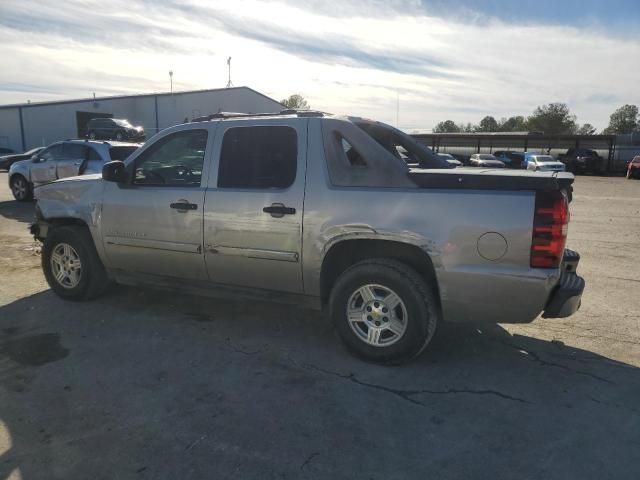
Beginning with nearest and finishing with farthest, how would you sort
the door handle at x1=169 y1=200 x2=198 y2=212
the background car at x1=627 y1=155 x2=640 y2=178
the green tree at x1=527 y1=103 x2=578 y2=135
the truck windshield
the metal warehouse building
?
the door handle at x1=169 y1=200 x2=198 y2=212 < the truck windshield < the background car at x1=627 y1=155 x2=640 y2=178 < the metal warehouse building < the green tree at x1=527 y1=103 x2=578 y2=135

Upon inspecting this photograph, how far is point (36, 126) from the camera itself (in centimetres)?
4144

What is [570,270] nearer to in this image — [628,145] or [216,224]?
[216,224]

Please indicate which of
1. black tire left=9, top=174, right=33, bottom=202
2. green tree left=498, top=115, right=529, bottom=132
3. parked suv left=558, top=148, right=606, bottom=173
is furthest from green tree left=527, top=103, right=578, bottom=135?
black tire left=9, top=174, right=33, bottom=202

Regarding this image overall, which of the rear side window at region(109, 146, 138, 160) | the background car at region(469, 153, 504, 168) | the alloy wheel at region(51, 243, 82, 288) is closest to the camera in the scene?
the alloy wheel at region(51, 243, 82, 288)

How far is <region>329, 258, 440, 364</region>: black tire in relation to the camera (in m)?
3.73

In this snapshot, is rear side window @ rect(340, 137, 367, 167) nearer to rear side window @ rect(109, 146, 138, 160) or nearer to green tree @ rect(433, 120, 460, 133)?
rear side window @ rect(109, 146, 138, 160)

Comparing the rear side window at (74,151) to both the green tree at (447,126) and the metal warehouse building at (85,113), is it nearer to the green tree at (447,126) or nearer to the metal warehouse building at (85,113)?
the metal warehouse building at (85,113)

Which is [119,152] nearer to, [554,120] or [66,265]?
[66,265]

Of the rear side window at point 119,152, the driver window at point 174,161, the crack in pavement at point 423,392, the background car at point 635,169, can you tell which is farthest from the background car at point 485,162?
the crack in pavement at point 423,392

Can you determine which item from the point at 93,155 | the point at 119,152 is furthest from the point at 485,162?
the point at 93,155

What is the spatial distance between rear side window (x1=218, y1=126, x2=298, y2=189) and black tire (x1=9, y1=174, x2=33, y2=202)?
1126 cm

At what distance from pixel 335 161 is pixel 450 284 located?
130 cm

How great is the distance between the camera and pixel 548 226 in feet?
10.9

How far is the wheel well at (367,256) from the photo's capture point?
382 centimetres
